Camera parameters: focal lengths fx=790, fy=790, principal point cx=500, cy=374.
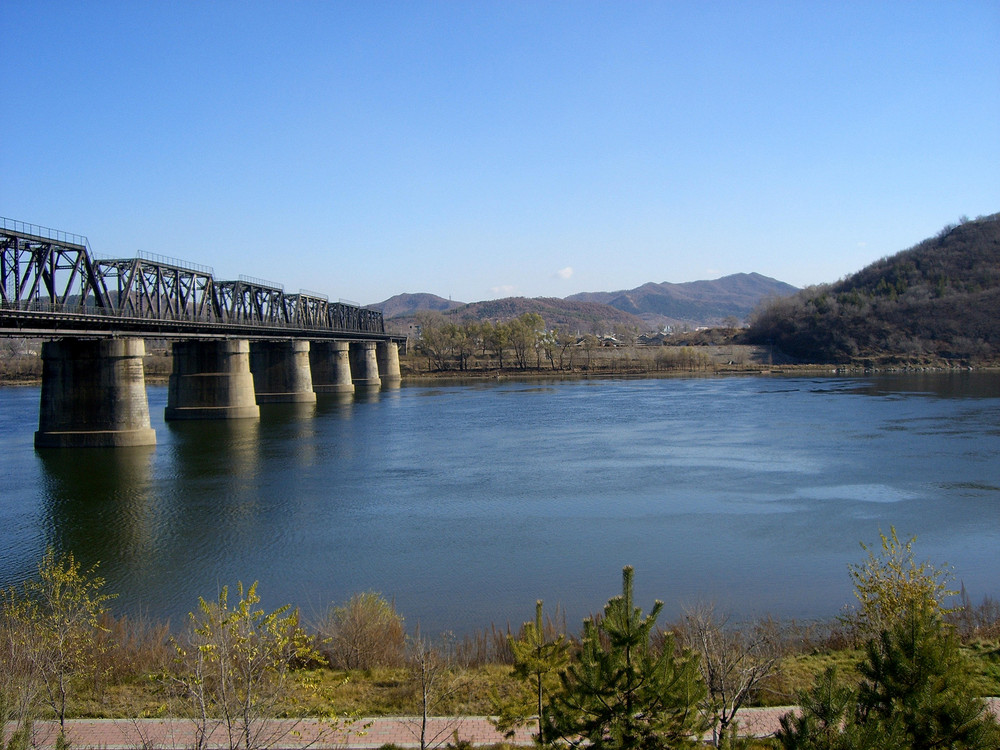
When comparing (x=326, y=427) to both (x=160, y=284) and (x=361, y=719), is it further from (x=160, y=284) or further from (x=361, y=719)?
(x=361, y=719)

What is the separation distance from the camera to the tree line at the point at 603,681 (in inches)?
215

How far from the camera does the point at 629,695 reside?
583 centimetres

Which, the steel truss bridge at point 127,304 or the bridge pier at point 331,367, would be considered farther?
the bridge pier at point 331,367

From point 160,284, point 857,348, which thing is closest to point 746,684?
point 160,284

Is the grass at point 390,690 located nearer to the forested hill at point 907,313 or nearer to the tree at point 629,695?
the tree at point 629,695

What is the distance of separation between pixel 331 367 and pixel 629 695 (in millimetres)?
76196

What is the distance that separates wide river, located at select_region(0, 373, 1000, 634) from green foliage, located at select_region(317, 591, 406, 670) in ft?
6.57

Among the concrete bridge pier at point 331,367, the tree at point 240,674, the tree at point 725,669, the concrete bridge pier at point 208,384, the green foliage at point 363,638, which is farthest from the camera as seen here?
the concrete bridge pier at point 331,367

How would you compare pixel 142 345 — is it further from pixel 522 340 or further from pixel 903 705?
pixel 522 340

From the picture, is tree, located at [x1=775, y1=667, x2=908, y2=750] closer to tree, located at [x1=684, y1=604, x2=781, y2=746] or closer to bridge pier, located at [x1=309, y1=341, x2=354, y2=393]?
tree, located at [x1=684, y1=604, x2=781, y2=746]

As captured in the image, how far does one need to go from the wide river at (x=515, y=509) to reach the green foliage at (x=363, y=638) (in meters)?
2.00

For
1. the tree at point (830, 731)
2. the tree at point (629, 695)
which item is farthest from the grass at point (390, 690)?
the tree at point (830, 731)

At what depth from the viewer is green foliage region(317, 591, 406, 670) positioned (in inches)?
456

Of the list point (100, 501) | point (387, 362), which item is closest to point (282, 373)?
point (387, 362)
